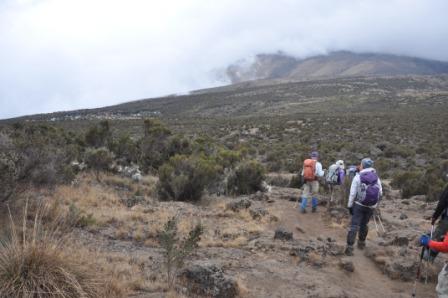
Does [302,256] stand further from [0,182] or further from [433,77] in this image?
[433,77]

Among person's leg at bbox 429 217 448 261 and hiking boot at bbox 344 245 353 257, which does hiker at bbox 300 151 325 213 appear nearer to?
hiking boot at bbox 344 245 353 257

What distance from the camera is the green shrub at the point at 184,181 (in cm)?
1448

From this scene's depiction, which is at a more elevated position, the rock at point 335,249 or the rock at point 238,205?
the rock at point 238,205

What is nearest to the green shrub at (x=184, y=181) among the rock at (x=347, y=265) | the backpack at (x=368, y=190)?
the backpack at (x=368, y=190)

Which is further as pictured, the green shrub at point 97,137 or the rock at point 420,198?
the green shrub at point 97,137

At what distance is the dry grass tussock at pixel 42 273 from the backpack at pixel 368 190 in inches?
214

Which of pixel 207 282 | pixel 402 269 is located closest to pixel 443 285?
pixel 402 269

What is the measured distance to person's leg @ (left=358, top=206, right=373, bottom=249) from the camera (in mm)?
9281

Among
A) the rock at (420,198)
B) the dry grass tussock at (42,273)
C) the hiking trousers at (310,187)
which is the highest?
the dry grass tussock at (42,273)

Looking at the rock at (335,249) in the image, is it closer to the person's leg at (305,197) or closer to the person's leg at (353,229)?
the person's leg at (353,229)

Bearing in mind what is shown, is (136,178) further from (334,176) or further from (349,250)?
(349,250)

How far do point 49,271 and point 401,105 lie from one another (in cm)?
7650

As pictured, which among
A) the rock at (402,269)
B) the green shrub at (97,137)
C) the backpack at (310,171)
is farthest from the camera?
the green shrub at (97,137)

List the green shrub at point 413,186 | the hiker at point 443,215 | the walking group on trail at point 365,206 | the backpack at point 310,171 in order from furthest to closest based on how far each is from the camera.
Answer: the green shrub at point 413,186, the backpack at point 310,171, the hiker at point 443,215, the walking group on trail at point 365,206
